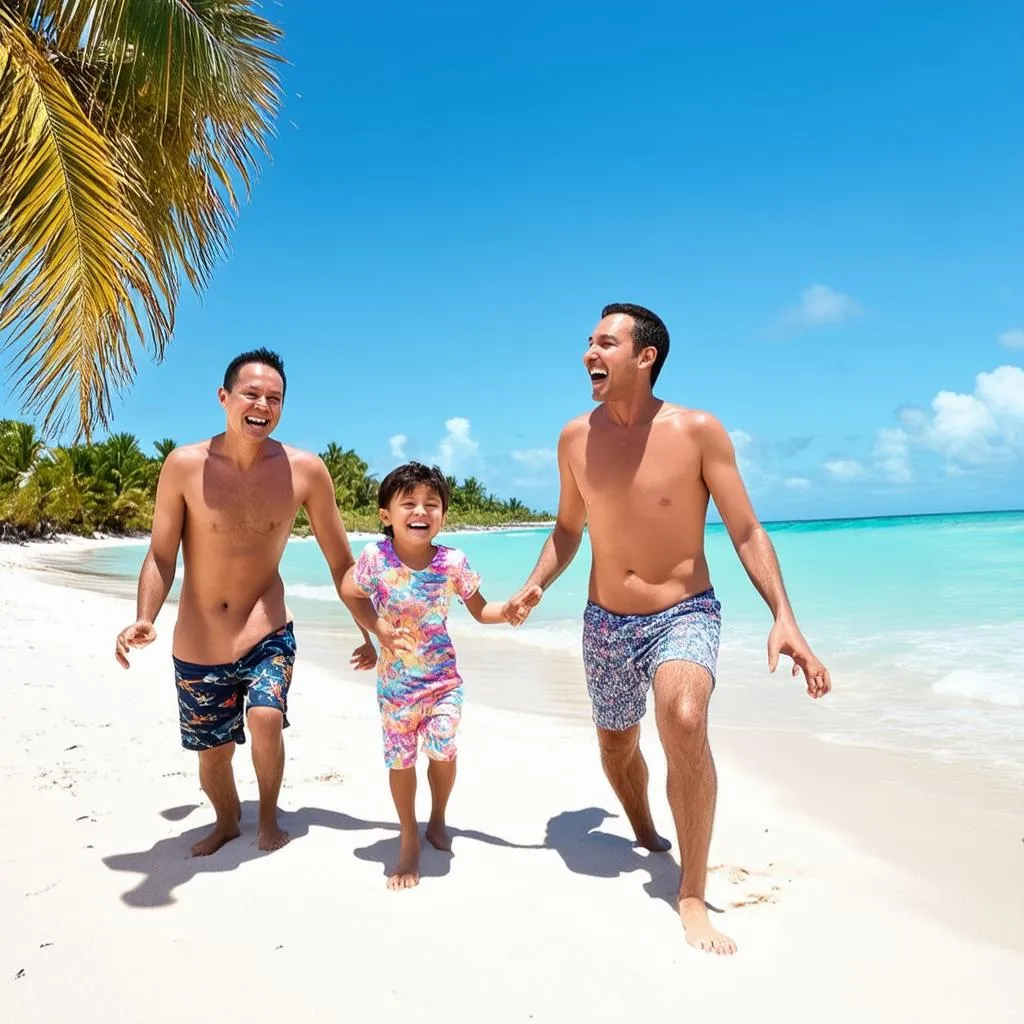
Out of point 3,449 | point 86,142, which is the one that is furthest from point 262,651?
point 3,449

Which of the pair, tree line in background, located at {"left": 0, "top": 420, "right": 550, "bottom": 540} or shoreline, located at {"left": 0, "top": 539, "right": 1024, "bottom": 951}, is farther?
tree line in background, located at {"left": 0, "top": 420, "right": 550, "bottom": 540}

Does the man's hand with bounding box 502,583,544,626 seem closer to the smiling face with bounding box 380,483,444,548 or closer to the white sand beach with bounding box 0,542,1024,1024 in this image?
the smiling face with bounding box 380,483,444,548

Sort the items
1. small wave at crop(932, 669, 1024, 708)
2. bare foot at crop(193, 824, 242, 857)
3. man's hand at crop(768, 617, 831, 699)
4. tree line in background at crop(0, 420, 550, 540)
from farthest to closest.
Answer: tree line in background at crop(0, 420, 550, 540) → small wave at crop(932, 669, 1024, 708) → bare foot at crop(193, 824, 242, 857) → man's hand at crop(768, 617, 831, 699)

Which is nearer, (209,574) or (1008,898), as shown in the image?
(1008,898)

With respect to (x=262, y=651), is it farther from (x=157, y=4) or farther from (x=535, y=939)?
(x=157, y=4)

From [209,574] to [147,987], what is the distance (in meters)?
1.60

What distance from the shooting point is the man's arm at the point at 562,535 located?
3.56m

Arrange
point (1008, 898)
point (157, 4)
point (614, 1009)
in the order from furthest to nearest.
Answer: point (157, 4) < point (1008, 898) < point (614, 1009)

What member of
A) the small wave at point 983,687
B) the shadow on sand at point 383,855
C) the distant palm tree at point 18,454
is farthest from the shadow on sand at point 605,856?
the distant palm tree at point 18,454

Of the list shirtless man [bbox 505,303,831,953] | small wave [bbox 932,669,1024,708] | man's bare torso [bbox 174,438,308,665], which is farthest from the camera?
small wave [bbox 932,669,1024,708]

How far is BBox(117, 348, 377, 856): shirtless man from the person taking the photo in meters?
3.61

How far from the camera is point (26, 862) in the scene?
3.37 m

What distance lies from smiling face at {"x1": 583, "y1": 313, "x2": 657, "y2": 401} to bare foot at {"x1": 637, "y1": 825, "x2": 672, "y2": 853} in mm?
1807

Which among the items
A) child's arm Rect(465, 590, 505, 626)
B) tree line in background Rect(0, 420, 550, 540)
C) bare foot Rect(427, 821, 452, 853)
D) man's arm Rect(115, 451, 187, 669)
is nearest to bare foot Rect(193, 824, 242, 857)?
bare foot Rect(427, 821, 452, 853)
